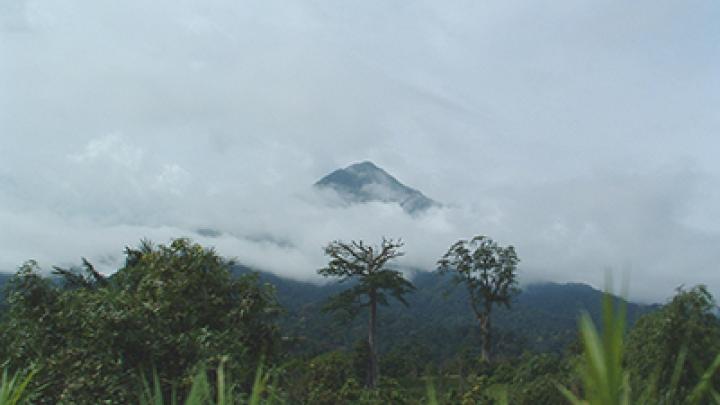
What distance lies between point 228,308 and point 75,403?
3.51 metres

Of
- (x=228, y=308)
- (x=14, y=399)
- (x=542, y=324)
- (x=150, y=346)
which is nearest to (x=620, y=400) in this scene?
(x=14, y=399)

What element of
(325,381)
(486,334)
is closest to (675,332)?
(325,381)

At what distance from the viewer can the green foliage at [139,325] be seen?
7.74 metres

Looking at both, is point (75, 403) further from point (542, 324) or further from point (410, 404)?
point (542, 324)

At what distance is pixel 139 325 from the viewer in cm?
845

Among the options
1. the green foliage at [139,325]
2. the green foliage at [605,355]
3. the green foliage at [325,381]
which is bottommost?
the green foliage at [325,381]

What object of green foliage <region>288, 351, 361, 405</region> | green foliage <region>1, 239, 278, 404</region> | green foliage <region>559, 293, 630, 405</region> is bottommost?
green foliage <region>288, 351, 361, 405</region>

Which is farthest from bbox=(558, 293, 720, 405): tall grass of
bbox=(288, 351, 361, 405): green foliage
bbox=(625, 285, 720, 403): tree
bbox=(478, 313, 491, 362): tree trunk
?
bbox=(478, 313, 491, 362): tree trunk

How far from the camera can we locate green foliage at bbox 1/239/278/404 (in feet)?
25.4

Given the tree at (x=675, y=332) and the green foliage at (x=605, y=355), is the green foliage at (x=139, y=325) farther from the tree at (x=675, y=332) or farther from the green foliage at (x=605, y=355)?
the tree at (x=675, y=332)

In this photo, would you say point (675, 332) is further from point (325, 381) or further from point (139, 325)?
point (325, 381)

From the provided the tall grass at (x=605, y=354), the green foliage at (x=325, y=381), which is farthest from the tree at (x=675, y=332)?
the tall grass at (x=605, y=354)

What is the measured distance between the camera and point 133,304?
29.6ft

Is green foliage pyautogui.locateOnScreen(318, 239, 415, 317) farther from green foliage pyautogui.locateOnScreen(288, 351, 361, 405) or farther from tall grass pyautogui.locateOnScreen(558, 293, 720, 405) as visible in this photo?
tall grass pyautogui.locateOnScreen(558, 293, 720, 405)
